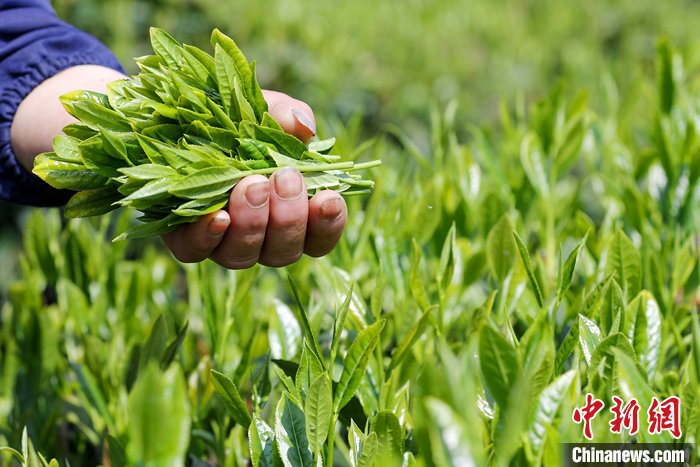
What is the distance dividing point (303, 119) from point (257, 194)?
0.23 m

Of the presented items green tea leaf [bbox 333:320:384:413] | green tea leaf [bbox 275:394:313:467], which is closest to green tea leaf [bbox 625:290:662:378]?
green tea leaf [bbox 333:320:384:413]

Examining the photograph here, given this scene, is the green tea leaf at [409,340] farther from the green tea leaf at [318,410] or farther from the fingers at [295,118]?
the fingers at [295,118]

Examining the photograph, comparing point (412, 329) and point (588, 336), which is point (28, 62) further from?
point (588, 336)

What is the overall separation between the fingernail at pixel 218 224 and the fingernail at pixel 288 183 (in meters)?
0.10

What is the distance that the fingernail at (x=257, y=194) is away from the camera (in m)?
1.05

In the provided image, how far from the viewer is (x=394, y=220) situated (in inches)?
59.4

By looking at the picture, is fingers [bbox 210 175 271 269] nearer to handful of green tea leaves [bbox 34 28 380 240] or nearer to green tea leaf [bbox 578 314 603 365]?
handful of green tea leaves [bbox 34 28 380 240]

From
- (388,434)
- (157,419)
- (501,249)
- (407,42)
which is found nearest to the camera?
(157,419)

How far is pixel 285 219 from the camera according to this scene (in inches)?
43.8

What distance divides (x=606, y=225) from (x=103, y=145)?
1.21 m

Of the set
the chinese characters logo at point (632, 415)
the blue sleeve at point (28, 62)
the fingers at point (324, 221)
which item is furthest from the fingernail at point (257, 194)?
the blue sleeve at point (28, 62)

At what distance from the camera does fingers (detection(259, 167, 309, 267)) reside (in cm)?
106

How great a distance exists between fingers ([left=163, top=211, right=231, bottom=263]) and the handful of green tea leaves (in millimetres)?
20

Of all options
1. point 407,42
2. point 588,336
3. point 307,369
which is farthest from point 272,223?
point 407,42
